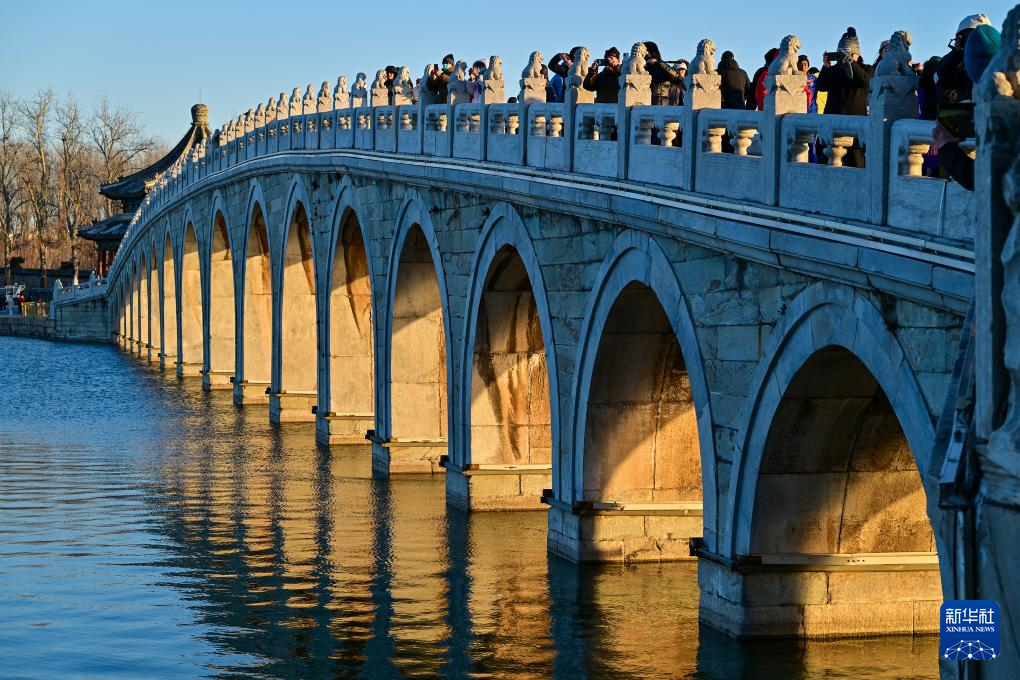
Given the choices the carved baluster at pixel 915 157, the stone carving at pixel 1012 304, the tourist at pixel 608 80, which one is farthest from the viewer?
the tourist at pixel 608 80

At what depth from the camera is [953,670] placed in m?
8.61

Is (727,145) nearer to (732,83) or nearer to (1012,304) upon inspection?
(732,83)

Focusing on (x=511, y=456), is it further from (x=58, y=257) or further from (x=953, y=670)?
(x=58, y=257)

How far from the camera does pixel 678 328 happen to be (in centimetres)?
1355

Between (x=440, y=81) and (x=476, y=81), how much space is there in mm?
1828

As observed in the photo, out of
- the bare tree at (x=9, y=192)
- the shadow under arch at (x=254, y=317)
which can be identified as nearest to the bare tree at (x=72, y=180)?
the bare tree at (x=9, y=192)

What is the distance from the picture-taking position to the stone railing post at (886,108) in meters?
10.3

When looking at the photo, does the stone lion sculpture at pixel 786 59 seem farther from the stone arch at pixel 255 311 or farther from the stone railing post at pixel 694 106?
the stone arch at pixel 255 311

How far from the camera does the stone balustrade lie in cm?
1016

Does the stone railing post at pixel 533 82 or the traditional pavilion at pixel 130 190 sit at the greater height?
the traditional pavilion at pixel 130 190

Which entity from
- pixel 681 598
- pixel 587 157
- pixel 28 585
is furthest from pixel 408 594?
pixel 587 157

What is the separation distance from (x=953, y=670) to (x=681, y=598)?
6.02 meters

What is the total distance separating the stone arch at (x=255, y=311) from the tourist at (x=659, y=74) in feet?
66.4

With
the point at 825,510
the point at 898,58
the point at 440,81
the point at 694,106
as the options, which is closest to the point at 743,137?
the point at 694,106
